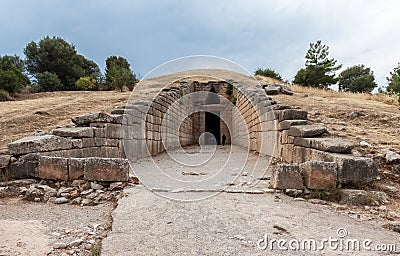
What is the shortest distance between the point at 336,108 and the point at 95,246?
8092 millimetres

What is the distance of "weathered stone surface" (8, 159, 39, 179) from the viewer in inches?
146

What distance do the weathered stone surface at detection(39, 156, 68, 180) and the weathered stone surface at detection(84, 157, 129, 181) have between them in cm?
31

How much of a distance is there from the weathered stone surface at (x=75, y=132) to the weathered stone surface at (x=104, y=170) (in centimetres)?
139

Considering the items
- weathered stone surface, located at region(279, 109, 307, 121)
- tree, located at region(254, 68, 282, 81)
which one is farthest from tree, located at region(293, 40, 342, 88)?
weathered stone surface, located at region(279, 109, 307, 121)

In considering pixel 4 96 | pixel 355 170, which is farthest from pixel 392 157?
pixel 4 96

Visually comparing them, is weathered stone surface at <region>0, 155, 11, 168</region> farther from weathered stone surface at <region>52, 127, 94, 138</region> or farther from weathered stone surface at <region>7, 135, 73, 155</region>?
weathered stone surface at <region>52, 127, 94, 138</region>

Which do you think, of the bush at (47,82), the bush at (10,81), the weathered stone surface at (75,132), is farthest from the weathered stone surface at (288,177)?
the bush at (47,82)

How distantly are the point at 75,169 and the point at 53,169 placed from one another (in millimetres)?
305

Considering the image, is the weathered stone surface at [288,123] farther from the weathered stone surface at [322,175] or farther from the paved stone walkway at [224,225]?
the paved stone walkway at [224,225]

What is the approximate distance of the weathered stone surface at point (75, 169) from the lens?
145 inches

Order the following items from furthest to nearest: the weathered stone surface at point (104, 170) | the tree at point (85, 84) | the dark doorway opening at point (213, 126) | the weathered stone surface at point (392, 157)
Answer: the dark doorway opening at point (213, 126), the tree at point (85, 84), the weathered stone surface at point (392, 157), the weathered stone surface at point (104, 170)

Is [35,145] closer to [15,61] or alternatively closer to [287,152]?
[287,152]

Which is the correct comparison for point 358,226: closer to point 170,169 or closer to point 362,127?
point 170,169

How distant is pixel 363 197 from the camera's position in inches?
126
